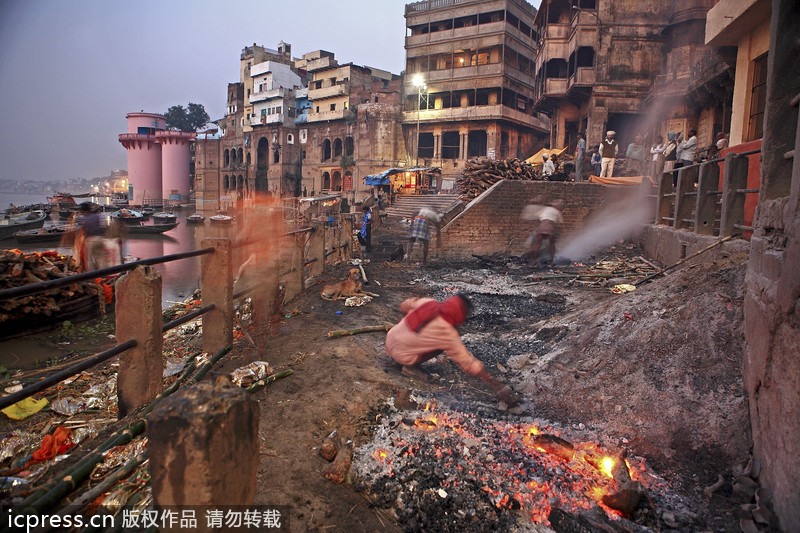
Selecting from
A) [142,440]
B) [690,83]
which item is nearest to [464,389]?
[142,440]

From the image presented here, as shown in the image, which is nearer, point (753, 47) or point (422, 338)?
point (422, 338)

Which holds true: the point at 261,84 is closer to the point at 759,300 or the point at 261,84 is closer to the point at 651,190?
the point at 651,190

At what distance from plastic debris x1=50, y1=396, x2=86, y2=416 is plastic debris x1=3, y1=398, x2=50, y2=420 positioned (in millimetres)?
141

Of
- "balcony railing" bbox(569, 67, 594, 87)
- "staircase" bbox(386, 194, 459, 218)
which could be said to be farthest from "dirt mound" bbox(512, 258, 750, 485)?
"balcony railing" bbox(569, 67, 594, 87)

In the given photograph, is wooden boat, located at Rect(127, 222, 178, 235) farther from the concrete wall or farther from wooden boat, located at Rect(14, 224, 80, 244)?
the concrete wall

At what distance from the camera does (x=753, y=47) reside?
440 inches

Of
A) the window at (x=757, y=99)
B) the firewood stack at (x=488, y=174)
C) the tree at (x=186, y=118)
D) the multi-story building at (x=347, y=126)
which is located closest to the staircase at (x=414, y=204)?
the firewood stack at (x=488, y=174)

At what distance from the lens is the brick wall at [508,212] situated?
1450cm

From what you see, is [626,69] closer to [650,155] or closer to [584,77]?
[584,77]

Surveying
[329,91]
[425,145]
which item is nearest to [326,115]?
[329,91]

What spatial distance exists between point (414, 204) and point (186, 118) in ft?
221

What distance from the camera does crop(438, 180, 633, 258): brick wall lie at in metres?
14.5

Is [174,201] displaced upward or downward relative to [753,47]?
downward

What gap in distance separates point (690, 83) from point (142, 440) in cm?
2454
